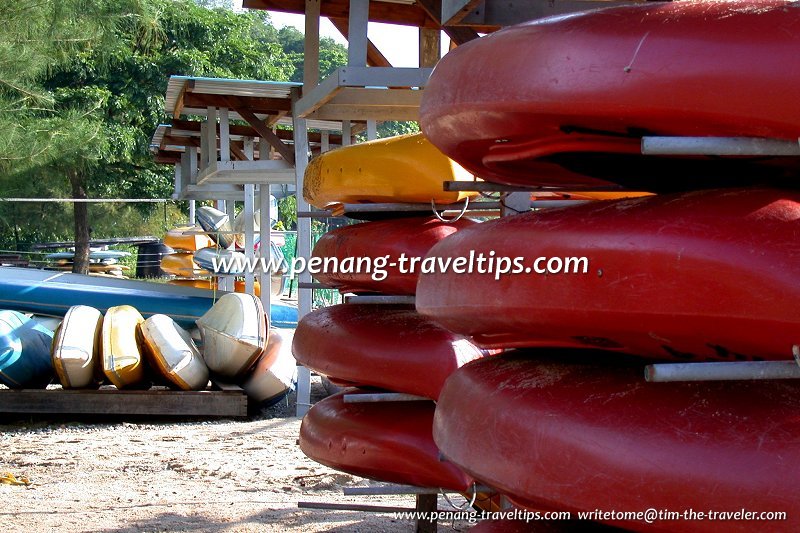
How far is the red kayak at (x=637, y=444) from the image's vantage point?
1785 millimetres

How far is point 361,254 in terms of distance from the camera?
3742 millimetres

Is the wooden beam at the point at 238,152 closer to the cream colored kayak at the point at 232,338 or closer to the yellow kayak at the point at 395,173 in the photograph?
the cream colored kayak at the point at 232,338

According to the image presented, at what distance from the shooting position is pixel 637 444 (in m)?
1.89

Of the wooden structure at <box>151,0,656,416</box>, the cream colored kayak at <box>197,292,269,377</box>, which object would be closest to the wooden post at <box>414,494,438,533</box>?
the wooden structure at <box>151,0,656,416</box>

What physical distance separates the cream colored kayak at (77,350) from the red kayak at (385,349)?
4301 mm

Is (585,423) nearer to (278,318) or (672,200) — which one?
(672,200)

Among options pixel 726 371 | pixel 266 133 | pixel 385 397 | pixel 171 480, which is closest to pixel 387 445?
pixel 385 397

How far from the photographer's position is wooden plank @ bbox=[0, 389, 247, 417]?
303 inches

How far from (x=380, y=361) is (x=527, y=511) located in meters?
1.06

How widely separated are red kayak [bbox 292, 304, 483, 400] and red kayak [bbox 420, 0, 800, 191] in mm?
869

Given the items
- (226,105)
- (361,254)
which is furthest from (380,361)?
(226,105)

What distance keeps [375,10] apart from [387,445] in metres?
3.59

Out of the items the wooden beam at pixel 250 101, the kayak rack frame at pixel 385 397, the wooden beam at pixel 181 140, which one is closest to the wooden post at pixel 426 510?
the kayak rack frame at pixel 385 397

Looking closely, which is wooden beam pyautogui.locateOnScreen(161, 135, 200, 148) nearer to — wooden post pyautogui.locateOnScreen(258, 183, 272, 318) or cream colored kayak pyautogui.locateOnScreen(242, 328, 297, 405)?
wooden post pyautogui.locateOnScreen(258, 183, 272, 318)
